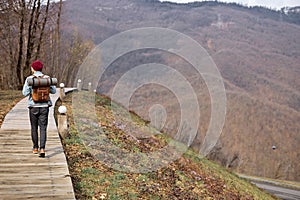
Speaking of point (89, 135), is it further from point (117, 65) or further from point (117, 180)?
point (117, 65)

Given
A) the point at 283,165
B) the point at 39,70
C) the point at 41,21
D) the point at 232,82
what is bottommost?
the point at 283,165

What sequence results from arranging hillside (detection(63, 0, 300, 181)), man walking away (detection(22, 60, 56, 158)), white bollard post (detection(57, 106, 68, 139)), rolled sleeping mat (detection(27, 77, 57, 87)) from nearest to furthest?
rolled sleeping mat (detection(27, 77, 57, 87)) → man walking away (detection(22, 60, 56, 158)) → white bollard post (detection(57, 106, 68, 139)) → hillside (detection(63, 0, 300, 181))

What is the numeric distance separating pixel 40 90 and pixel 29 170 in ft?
5.21

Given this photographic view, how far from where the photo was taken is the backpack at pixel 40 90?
6746mm

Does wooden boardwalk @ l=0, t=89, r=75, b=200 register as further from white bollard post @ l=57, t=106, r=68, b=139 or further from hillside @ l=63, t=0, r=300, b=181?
hillside @ l=63, t=0, r=300, b=181

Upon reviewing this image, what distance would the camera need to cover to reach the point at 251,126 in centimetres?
9219

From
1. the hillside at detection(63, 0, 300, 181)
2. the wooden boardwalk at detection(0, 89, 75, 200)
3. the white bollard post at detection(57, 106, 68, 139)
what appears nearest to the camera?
the wooden boardwalk at detection(0, 89, 75, 200)

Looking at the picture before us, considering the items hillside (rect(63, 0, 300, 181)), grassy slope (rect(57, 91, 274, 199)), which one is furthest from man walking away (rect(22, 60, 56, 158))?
hillside (rect(63, 0, 300, 181))

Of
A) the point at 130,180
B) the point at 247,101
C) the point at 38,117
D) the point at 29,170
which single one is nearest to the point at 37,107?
the point at 38,117

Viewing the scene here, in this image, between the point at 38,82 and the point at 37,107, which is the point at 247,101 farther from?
the point at 38,82

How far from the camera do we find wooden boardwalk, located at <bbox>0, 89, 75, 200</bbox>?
18.9 ft

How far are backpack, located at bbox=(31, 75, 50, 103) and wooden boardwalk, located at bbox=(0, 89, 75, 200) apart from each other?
1.33m

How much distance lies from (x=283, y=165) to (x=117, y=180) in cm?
6688

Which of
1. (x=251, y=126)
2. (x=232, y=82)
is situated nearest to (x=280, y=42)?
(x=232, y=82)
